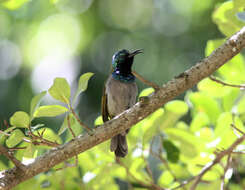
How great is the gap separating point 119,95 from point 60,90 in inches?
75.7

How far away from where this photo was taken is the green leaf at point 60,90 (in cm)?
244

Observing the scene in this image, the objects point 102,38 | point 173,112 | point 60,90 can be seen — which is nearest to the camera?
point 60,90

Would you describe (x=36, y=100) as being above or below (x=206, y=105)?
above

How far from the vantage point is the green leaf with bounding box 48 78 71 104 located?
2.44 metres

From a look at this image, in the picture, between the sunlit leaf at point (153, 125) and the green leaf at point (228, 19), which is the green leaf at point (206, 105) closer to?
the sunlit leaf at point (153, 125)

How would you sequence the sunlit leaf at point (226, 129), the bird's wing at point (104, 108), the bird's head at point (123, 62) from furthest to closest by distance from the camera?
the bird's head at point (123, 62) → the bird's wing at point (104, 108) → the sunlit leaf at point (226, 129)

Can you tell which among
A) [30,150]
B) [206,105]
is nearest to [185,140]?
[206,105]

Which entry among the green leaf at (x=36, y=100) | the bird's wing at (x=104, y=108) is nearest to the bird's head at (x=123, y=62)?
the bird's wing at (x=104, y=108)

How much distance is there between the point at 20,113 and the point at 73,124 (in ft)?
1.60

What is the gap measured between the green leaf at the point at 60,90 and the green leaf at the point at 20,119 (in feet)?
0.78

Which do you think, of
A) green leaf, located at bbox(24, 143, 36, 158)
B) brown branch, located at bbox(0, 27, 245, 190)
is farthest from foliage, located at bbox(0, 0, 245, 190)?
brown branch, located at bbox(0, 27, 245, 190)

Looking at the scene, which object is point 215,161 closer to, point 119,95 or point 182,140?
point 182,140

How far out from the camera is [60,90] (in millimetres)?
2457

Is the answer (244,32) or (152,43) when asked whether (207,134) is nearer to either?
(244,32)
